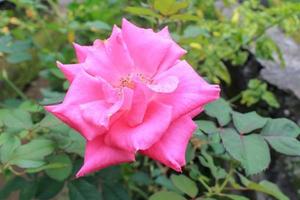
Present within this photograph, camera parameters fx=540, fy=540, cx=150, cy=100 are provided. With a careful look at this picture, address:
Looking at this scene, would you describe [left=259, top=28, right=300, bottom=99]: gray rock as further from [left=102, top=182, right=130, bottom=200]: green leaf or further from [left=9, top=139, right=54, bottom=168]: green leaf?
[left=9, top=139, right=54, bottom=168]: green leaf

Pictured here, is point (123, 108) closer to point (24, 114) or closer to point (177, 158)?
point (177, 158)

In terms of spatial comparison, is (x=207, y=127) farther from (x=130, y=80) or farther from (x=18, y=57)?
(x=18, y=57)

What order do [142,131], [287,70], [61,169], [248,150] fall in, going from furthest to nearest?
[287,70], [61,169], [248,150], [142,131]

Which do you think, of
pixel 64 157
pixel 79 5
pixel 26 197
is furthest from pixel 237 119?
pixel 79 5

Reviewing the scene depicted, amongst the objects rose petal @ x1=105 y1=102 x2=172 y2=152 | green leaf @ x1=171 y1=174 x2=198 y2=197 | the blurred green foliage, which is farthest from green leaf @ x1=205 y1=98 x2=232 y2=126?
rose petal @ x1=105 y1=102 x2=172 y2=152

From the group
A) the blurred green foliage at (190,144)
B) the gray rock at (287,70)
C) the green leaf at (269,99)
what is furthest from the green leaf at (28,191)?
the gray rock at (287,70)

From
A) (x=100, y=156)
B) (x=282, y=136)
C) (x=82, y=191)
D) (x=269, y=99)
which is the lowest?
(x=269, y=99)

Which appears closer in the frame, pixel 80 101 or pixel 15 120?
pixel 80 101

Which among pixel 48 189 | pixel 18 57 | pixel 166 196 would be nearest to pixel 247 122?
pixel 166 196
